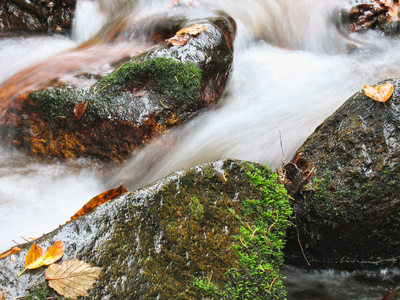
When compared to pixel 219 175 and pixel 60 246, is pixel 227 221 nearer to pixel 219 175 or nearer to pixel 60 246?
pixel 219 175

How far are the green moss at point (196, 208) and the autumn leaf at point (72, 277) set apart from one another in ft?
2.01

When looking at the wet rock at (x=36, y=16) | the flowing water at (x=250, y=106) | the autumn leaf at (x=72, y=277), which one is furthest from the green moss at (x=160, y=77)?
the wet rock at (x=36, y=16)

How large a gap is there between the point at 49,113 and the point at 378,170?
3.32 metres

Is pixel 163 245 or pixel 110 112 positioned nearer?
pixel 163 245

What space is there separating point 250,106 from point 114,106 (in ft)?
6.58

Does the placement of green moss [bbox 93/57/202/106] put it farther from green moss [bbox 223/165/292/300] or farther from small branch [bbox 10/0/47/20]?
small branch [bbox 10/0/47/20]

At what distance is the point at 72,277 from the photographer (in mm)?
1658

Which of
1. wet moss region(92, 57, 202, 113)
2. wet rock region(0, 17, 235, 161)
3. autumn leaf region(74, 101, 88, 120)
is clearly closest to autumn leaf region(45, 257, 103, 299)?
wet rock region(0, 17, 235, 161)

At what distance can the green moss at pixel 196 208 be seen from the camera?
6.68 ft

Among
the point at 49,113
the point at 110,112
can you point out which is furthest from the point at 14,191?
the point at 110,112

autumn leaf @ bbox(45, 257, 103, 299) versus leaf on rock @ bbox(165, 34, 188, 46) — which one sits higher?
leaf on rock @ bbox(165, 34, 188, 46)

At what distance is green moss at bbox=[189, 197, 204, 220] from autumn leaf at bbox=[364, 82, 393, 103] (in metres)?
1.72

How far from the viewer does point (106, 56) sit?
492 centimetres

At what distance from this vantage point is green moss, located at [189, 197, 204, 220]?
2036 millimetres
